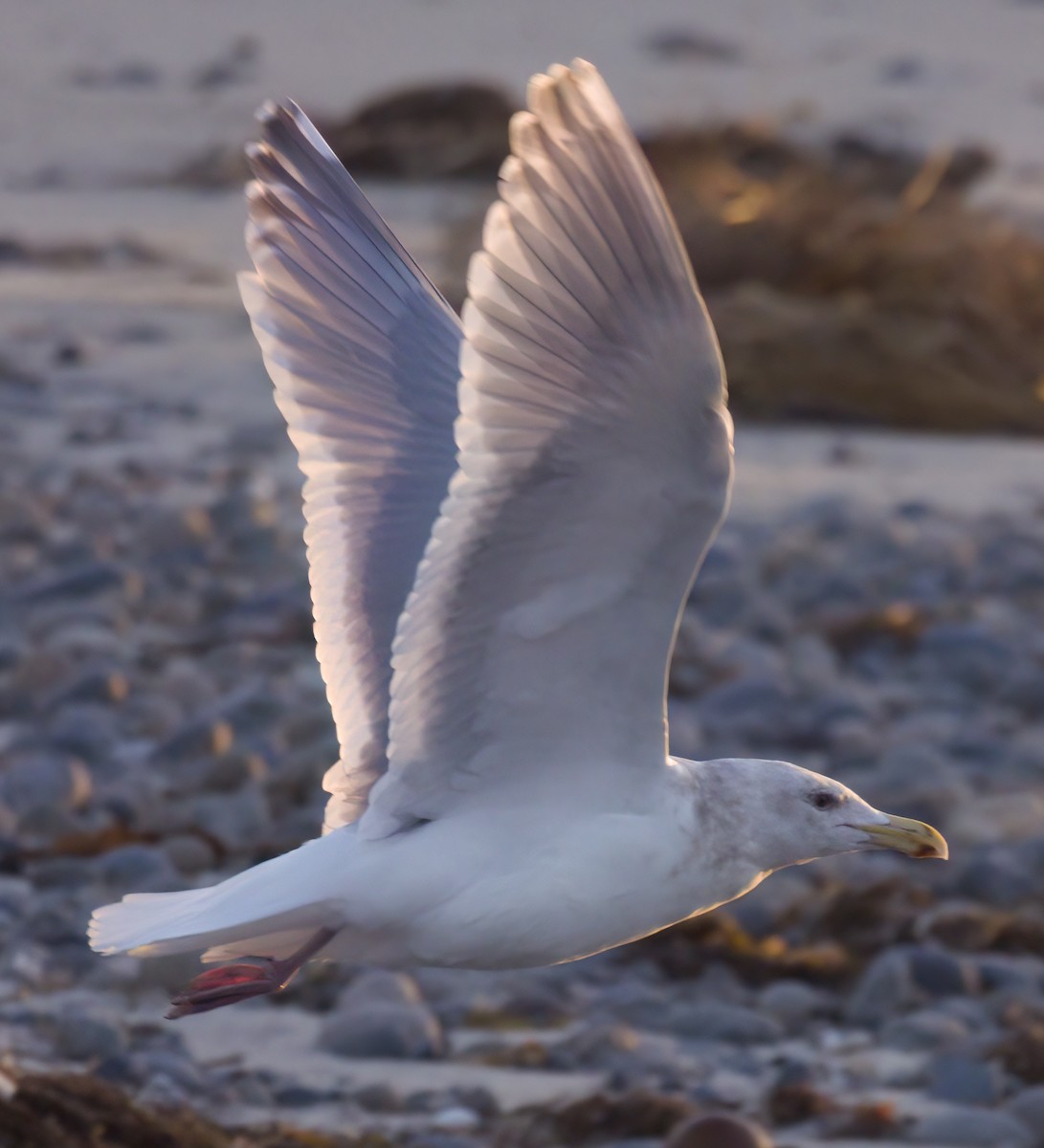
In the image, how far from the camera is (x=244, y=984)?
387 cm

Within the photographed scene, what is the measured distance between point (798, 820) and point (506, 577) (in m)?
0.79

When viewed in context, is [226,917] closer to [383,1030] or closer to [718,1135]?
[718,1135]

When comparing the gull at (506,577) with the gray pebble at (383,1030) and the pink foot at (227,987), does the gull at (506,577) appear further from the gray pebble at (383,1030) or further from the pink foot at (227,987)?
the gray pebble at (383,1030)

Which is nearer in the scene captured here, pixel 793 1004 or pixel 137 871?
pixel 793 1004

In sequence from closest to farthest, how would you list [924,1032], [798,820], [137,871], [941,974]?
[798,820] < [924,1032] < [941,974] < [137,871]

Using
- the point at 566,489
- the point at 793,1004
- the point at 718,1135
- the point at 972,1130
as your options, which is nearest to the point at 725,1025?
the point at 793,1004

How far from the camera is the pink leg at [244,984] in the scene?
3848 millimetres

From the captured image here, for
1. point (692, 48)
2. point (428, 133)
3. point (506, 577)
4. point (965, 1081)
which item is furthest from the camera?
point (692, 48)

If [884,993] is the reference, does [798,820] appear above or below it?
above

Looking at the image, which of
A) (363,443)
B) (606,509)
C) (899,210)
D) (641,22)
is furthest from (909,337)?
(606,509)

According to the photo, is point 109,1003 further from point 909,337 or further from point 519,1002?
point 909,337

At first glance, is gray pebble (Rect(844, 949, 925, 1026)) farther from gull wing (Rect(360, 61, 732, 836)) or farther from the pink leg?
the pink leg

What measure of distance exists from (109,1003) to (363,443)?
1.60m

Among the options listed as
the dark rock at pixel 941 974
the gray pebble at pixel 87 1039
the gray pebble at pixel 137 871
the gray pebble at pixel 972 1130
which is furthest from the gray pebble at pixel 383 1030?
the dark rock at pixel 941 974
